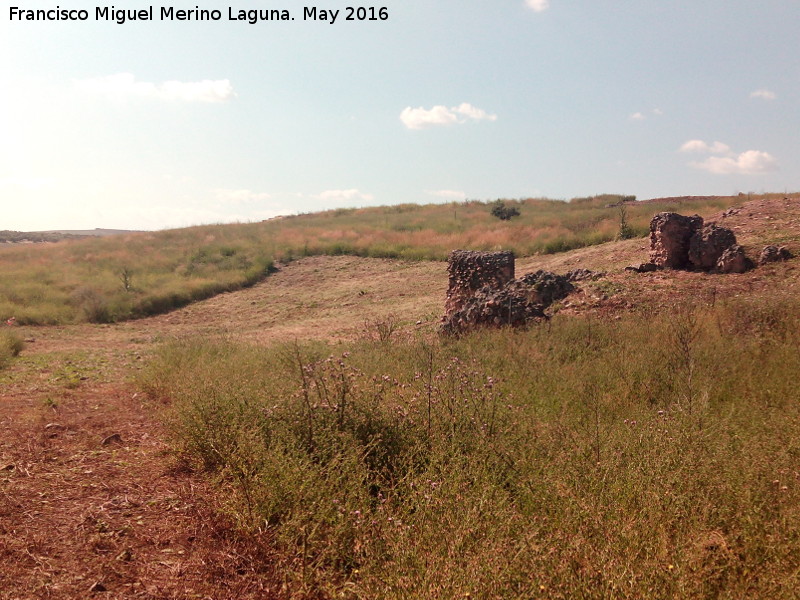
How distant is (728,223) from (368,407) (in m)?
14.4

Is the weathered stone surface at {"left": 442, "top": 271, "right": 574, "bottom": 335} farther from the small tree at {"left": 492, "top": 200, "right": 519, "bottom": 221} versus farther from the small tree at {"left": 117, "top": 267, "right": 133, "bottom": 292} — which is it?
the small tree at {"left": 492, "top": 200, "right": 519, "bottom": 221}

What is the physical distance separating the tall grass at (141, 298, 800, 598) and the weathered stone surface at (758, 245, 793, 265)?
5.35 m

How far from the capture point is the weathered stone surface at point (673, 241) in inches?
471

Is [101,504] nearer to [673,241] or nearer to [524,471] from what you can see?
[524,471]

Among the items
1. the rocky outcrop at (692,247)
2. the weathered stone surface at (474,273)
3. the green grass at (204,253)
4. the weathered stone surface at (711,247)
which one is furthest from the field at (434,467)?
the green grass at (204,253)

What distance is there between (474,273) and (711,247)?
492cm

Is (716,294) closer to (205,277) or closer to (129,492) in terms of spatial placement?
(129,492)

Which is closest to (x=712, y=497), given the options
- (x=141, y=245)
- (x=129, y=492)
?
(x=129, y=492)

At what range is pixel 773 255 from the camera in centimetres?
1102

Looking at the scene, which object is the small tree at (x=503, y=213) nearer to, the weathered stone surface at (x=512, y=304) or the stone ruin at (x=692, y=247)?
the stone ruin at (x=692, y=247)

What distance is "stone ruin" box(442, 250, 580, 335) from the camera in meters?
9.22

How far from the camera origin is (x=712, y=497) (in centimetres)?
319

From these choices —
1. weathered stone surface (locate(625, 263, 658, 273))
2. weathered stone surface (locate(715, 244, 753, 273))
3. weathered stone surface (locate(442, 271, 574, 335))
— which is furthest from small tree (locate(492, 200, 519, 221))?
weathered stone surface (locate(442, 271, 574, 335))

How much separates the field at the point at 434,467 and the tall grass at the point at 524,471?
0.02 m
